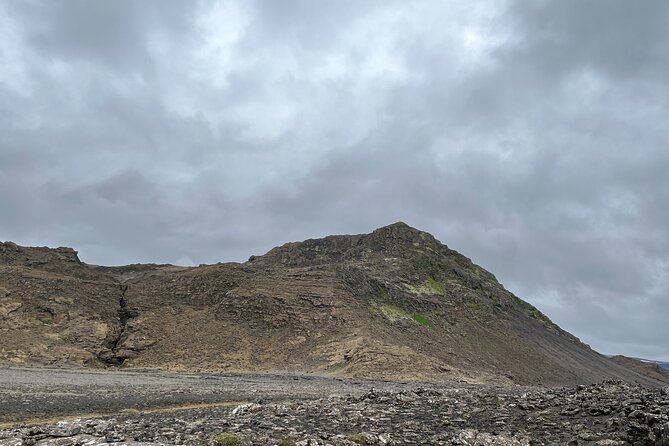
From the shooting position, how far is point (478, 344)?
7219cm

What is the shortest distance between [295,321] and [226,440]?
2127 inches

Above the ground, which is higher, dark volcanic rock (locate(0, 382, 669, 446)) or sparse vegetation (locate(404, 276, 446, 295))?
sparse vegetation (locate(404, 276, 446, 295))

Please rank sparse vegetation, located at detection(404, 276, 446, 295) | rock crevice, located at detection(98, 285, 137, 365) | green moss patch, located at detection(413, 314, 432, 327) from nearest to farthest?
rock crevice, located at detection(98, 285, 137, 365) < green moss patch, located at detection(413, 314, 432, 327) < sparse vegetation, located at detection(404, 276, 446, 295)

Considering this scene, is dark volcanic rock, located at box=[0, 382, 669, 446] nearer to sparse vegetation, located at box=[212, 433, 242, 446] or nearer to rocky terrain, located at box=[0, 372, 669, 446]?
rocky terrain, located at box=[0, 372, 669, 446]

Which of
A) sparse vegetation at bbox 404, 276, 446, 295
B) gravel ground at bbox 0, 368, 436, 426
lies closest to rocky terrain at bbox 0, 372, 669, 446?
gravel ground at bbox 0, 368, 436, 426

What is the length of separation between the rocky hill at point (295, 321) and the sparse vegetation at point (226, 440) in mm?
40349

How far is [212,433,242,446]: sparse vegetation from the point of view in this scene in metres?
15.2

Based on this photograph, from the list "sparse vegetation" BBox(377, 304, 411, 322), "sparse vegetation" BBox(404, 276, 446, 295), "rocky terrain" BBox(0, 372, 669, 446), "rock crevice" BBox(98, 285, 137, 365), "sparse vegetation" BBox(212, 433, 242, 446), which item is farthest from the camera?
"sparse vegetation" BBox(404, 276, 446, 295)

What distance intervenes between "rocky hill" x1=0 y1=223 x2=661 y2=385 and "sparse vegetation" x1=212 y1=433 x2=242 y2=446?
40349 mm

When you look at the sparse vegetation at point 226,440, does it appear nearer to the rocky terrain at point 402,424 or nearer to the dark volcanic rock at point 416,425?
the rocky terrain at point 402,424

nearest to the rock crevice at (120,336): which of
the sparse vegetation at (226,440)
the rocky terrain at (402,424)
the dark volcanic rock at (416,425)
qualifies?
the rocky terrain at (402,424)

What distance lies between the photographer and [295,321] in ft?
227

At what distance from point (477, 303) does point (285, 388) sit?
4882 cm

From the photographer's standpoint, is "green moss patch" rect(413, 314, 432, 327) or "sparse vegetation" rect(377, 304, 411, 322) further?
"green moss patch" rect(413, 314, 432, 327)
